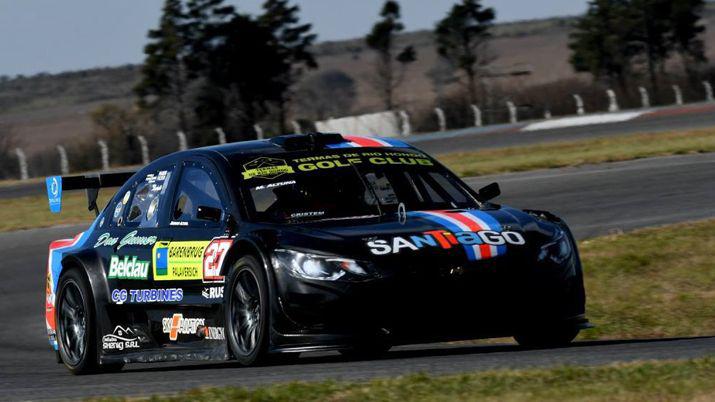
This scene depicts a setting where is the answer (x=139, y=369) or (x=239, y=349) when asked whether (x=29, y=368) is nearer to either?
(x=139, y=369)

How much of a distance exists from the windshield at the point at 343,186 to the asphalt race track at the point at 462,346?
0.88 metres

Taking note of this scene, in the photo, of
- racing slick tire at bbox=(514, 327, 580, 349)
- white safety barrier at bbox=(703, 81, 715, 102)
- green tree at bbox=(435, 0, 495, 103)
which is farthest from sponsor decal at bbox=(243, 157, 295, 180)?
green tree at bbox=(435, 0, 495, 103)

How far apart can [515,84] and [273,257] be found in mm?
60738

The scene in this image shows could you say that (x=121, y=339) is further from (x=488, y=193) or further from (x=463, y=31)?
(x=463, y=31)

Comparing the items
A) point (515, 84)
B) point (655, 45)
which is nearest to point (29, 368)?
point (515, 84)

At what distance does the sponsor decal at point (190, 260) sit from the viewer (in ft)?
26.9

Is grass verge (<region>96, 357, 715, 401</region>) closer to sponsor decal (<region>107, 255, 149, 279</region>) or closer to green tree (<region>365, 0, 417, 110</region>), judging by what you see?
sponsor decal (<region>107, 255, 149, 279</region>)

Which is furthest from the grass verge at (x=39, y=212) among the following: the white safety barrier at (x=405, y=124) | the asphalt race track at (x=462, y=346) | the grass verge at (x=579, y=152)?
the white safety barrier at (x=405, y=124)

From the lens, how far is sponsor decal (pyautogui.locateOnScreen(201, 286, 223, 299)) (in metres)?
8.17

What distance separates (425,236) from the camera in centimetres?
767

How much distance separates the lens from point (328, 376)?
705cm

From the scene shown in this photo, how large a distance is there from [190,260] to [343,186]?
3.26ft

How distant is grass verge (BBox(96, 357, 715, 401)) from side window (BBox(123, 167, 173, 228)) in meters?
2.70

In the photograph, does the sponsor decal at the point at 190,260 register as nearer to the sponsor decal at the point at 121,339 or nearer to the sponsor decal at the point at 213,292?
the sponsor decal at the point at 213,292
